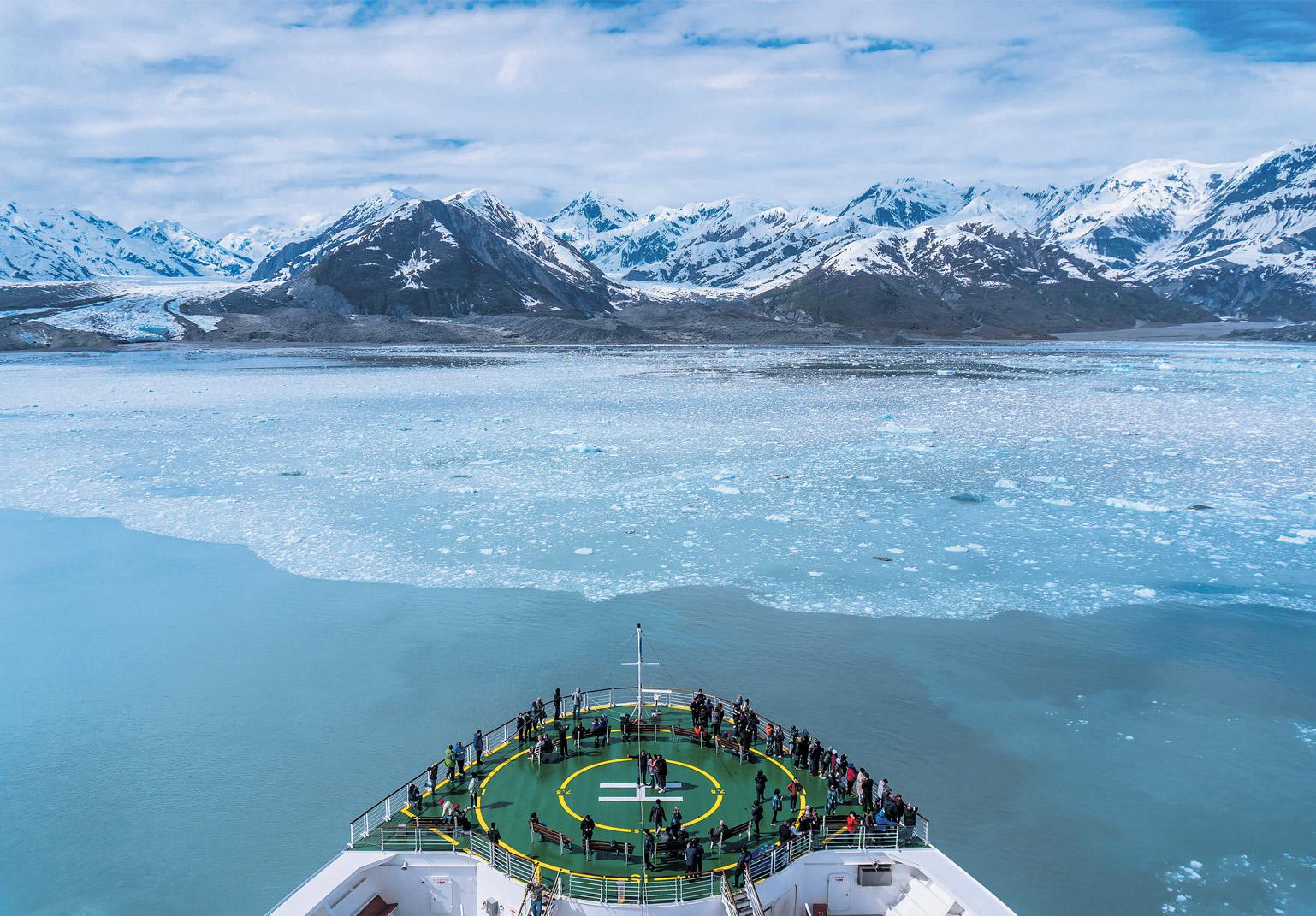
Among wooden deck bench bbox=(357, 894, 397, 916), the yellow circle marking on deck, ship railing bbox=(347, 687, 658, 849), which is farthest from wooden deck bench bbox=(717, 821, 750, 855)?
wooden deck bench bbox=(357, 894, 397, 916)

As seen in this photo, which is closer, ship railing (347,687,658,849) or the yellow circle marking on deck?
the yellow circle marking on deck

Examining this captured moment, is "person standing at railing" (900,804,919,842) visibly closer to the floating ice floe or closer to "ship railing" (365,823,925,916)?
"ship railing" (365,823,925,916)

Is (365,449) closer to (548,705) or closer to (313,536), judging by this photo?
(313,536)

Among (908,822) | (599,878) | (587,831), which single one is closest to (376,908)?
(587,831)

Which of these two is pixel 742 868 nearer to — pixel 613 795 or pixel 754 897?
pixel 754 897

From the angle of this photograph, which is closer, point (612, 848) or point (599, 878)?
point (599, 878)
